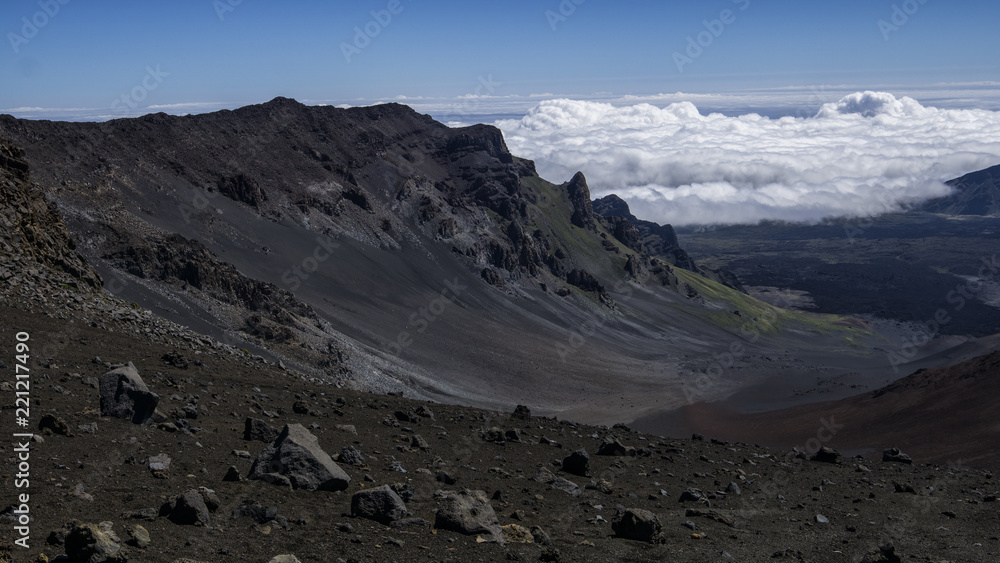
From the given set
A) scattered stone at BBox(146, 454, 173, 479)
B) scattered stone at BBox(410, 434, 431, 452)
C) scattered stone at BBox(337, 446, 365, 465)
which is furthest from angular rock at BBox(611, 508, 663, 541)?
scattered stone at BBox(146, 454, 173, 479)

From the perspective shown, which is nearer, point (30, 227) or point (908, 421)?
point (30, 227)

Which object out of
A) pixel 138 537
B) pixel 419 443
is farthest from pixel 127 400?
pixel 419 443

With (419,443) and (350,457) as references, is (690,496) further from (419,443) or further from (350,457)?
(350,457)

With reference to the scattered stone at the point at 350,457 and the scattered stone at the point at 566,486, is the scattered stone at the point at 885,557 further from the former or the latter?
the scattered stone at the point at 350,457

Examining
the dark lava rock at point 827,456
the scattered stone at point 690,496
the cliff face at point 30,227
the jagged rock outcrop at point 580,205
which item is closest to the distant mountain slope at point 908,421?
the dark lava rock at point 827,456

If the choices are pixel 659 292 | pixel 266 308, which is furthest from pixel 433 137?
pixel 266 308

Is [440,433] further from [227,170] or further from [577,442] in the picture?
[227,170]
